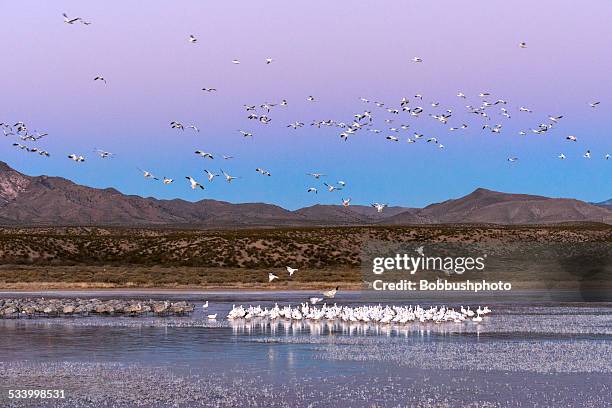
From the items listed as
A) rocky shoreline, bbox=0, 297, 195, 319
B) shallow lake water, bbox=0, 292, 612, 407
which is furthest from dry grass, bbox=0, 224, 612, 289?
shallow lake water, bbox=0, 292, 612, 407

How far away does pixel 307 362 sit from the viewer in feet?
85.8

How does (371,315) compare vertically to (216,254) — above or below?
below

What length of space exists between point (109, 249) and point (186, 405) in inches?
3894

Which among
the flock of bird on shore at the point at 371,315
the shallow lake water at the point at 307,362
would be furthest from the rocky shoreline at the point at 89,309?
the flock of bird on shore at the point at 371,315

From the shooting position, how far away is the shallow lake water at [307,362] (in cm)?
2073

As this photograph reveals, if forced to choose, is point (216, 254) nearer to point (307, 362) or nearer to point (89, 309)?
point (89, 309)

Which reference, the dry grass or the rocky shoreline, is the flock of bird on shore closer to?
the rocky shoreline

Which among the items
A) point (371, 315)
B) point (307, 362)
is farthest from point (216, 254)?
point (307, 362)

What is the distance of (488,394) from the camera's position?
Result: 20.9m

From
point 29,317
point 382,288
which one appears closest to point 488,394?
point 29,317

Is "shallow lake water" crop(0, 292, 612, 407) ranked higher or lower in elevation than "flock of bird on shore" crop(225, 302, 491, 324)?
lower

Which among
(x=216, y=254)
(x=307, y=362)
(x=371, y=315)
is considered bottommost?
(x=307, y=362)

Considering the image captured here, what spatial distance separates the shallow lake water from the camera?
2073cm

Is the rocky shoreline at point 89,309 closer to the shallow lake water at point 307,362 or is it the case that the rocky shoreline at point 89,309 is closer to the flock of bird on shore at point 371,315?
the shallow lake water at point 307,362
